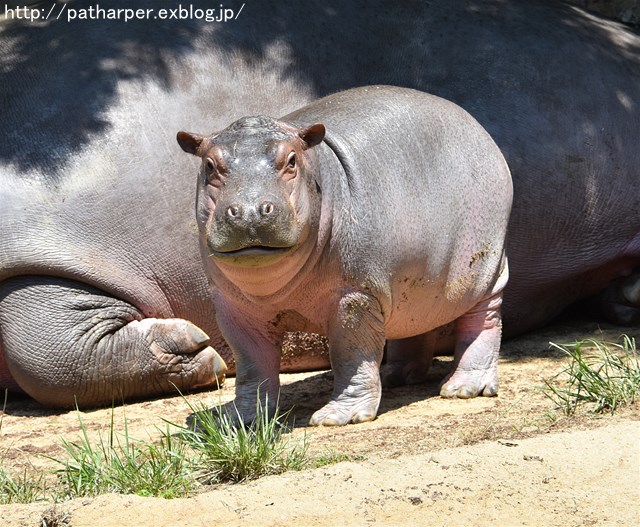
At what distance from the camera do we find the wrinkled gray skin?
21.1 ft

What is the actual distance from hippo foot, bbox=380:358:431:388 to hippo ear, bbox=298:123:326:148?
166 cm

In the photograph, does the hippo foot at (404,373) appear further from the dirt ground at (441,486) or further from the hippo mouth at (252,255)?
the hippo mouth at (252,255)

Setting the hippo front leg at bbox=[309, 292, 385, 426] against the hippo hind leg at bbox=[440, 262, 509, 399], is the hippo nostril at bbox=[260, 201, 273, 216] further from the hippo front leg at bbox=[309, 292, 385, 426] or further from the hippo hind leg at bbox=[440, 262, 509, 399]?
the hippo hind leg at bbox=[440, 262, 509, 399]

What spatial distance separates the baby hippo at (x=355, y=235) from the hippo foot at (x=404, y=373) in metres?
0.33

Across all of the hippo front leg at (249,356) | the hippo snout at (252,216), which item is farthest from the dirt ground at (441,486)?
the hippo snout at (252,216)

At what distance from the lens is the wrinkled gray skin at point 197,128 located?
253 inches

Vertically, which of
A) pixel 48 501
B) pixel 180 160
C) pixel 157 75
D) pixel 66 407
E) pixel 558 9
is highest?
pixel 558 9

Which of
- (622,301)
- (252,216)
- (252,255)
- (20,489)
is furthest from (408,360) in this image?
(20,489)

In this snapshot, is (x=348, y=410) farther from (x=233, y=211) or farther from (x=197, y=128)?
(x=197, y=128)

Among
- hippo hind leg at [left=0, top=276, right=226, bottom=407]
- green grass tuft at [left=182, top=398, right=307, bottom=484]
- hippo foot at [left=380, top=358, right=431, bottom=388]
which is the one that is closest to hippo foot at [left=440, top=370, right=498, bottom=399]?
hippo foot at [left=380, top=358, right=431, bottom=388]

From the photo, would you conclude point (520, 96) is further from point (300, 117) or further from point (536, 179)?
point (300, 117)

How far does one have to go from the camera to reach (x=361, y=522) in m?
3.77

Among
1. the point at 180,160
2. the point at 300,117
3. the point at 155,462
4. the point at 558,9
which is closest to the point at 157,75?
the point at 180,160

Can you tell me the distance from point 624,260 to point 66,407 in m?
3.38
